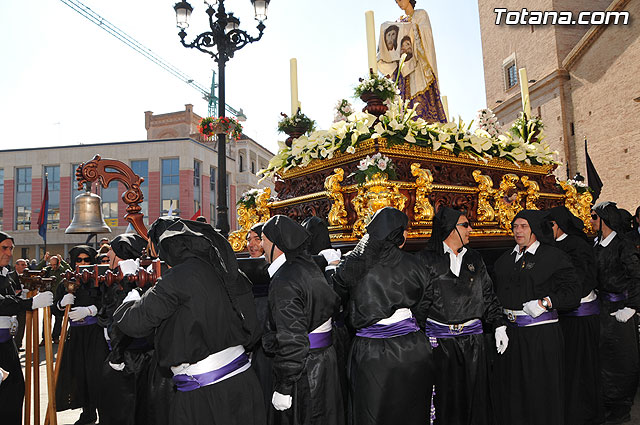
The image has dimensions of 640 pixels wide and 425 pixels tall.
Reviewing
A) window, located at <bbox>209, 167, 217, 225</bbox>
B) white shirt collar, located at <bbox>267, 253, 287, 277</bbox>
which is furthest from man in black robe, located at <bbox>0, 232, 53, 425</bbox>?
window, located at <bbox>209, 167, 217, 225</bbox>

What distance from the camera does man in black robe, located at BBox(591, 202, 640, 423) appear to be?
17.2 ft

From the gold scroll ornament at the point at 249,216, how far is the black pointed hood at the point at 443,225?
2746 mm

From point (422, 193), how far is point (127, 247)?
→ 129 inches

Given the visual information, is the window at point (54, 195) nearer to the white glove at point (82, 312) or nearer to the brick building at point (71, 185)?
the brick building at point (71, 185)

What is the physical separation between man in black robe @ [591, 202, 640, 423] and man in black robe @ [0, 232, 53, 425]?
6133 mm

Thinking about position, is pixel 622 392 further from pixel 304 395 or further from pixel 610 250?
pixel 304 395

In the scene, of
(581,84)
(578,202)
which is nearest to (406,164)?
(578,202)

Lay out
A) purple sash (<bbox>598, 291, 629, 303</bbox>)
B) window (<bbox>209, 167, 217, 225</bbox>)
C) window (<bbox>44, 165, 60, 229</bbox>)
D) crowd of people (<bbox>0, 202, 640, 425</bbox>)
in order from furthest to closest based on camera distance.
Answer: window (<bbox>209, 167, 217, 225</bbox>)
window (<bbox>44, 165, 60, 229</bbox>)
purple sash (<bbox>598, 291, 629, 303</bbox>)
crowd of people (<bbox>0, 202, 640, 425</bbox>)

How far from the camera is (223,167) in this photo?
8484 millimetres

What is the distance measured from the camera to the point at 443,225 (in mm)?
4234

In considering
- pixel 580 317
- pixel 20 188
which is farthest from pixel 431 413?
pixel 20 188

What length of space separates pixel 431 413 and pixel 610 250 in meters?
3.15

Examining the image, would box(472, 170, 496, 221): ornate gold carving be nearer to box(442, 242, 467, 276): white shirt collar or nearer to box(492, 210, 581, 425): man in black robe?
box(492, 210, 581, 425): man in black robe

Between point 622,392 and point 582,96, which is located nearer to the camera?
point 622,392
